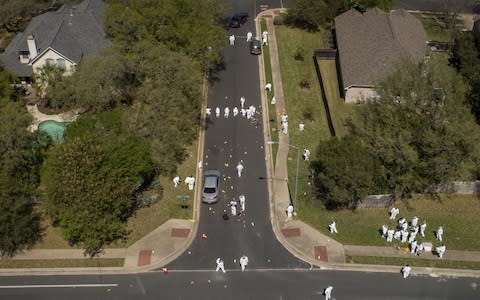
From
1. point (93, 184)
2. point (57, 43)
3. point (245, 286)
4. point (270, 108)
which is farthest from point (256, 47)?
point (245, 286)

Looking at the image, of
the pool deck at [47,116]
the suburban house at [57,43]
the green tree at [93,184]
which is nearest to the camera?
the green tree at [93,184]

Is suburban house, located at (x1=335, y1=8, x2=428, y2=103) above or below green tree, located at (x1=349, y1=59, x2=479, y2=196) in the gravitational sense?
above

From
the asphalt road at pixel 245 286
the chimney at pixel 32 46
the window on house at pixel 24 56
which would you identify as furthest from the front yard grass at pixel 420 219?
the window on house at pixel 24 56

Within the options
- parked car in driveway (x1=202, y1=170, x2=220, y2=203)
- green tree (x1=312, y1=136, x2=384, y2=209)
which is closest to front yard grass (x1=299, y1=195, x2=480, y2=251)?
green tree (x1=312, y1=136, x2=384, y2=209)

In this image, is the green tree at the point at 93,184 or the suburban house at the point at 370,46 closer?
the green tree at the point at 93,184

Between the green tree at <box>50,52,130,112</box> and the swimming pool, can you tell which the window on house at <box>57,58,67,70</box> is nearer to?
the green tree at <box>50,52,130,112</box>

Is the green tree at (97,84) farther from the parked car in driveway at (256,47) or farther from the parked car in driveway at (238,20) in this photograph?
the parked car in driveway at (238,20)
